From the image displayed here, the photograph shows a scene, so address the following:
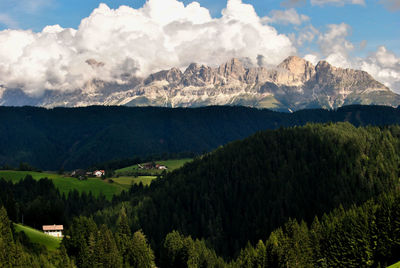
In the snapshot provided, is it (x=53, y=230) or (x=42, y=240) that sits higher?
(x=42, y=240)

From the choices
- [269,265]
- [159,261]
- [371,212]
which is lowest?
[159,261]

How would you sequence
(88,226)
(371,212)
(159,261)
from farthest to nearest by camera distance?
(159,261)
(88,226)
(371,212)

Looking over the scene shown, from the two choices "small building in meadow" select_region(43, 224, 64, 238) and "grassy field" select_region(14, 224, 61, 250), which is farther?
"small building in meadow" select_region(43, 224, 64, 238)

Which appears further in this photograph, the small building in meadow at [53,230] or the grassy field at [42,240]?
the small building in meadow at [53,230]

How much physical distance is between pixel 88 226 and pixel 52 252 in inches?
456

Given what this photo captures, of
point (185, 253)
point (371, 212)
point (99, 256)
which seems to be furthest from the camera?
point (185, 253)

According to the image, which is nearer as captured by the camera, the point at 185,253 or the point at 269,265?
the point at 269,265

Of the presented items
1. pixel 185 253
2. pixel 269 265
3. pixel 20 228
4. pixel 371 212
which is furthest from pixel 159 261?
pixel 371 212

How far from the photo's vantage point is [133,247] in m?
124

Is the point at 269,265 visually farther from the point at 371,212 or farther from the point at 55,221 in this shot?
the point at 55,221

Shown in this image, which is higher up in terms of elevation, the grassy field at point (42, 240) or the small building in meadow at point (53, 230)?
the grassy field at point (42, 240)

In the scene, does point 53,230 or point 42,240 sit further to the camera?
point 53,230

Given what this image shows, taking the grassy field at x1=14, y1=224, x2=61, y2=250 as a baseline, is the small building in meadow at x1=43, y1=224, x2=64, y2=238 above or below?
below

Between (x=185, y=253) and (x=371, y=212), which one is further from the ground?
(x=371, y=212)
